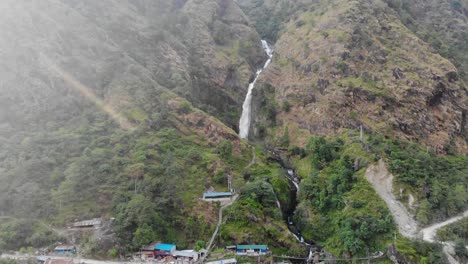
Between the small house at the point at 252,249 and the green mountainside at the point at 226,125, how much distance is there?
1.12 m

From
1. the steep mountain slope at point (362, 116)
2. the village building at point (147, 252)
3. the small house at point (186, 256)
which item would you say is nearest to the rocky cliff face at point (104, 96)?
the village building at point (147, 252)

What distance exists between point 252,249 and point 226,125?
31.0 meters

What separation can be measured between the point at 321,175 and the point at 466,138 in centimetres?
2574

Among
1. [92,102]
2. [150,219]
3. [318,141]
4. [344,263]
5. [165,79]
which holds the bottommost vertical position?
[344,263]

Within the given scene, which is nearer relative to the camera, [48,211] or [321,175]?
[48,211]

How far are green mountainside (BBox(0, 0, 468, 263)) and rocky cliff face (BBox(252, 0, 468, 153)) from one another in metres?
0.25

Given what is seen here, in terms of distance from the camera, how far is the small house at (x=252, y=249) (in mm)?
46781

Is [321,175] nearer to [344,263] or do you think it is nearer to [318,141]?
[318,141]

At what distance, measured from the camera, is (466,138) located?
6700 cm

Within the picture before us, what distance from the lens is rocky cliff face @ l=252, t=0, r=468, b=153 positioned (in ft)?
219

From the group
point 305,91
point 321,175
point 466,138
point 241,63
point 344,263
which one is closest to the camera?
point 344,263

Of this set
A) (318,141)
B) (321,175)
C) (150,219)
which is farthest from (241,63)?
(150,219)

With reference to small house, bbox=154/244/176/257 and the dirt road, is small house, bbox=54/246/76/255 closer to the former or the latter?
small house, bbox=154/244/176/257

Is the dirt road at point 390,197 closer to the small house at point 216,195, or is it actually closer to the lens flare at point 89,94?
the small house at point 216,195
